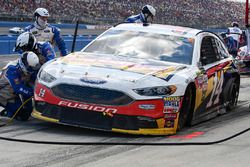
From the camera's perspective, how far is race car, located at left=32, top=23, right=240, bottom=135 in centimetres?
630

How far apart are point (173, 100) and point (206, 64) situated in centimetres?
157

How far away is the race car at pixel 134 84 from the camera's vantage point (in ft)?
20.7

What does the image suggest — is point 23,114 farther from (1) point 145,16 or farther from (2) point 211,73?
(1) point 145,16

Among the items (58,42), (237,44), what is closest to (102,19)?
(237,44)

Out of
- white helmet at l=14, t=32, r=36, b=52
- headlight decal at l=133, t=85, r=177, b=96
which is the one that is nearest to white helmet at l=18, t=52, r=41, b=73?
white helmet at l=14, t=32, r=36, b=52

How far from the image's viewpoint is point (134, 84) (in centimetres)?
633

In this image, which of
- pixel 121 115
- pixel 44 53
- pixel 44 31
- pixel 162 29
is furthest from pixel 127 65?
pixel 44 31

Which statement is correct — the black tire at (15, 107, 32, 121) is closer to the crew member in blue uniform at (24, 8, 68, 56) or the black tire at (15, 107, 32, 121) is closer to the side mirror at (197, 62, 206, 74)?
the side mirror at (197, 62, 206, 74)

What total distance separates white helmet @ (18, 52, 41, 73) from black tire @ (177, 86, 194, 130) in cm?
201

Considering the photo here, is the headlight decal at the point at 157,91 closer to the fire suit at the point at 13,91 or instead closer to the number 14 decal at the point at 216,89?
the number 14 decal at the point at 216,89

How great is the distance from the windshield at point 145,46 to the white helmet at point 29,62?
0.83 metres

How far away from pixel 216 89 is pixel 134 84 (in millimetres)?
2177

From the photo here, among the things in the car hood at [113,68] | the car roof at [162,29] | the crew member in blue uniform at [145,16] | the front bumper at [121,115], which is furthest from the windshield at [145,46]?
the crew member in blue uniform at [145,16]

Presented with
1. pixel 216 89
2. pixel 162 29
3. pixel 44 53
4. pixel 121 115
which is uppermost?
pixel 162 29
